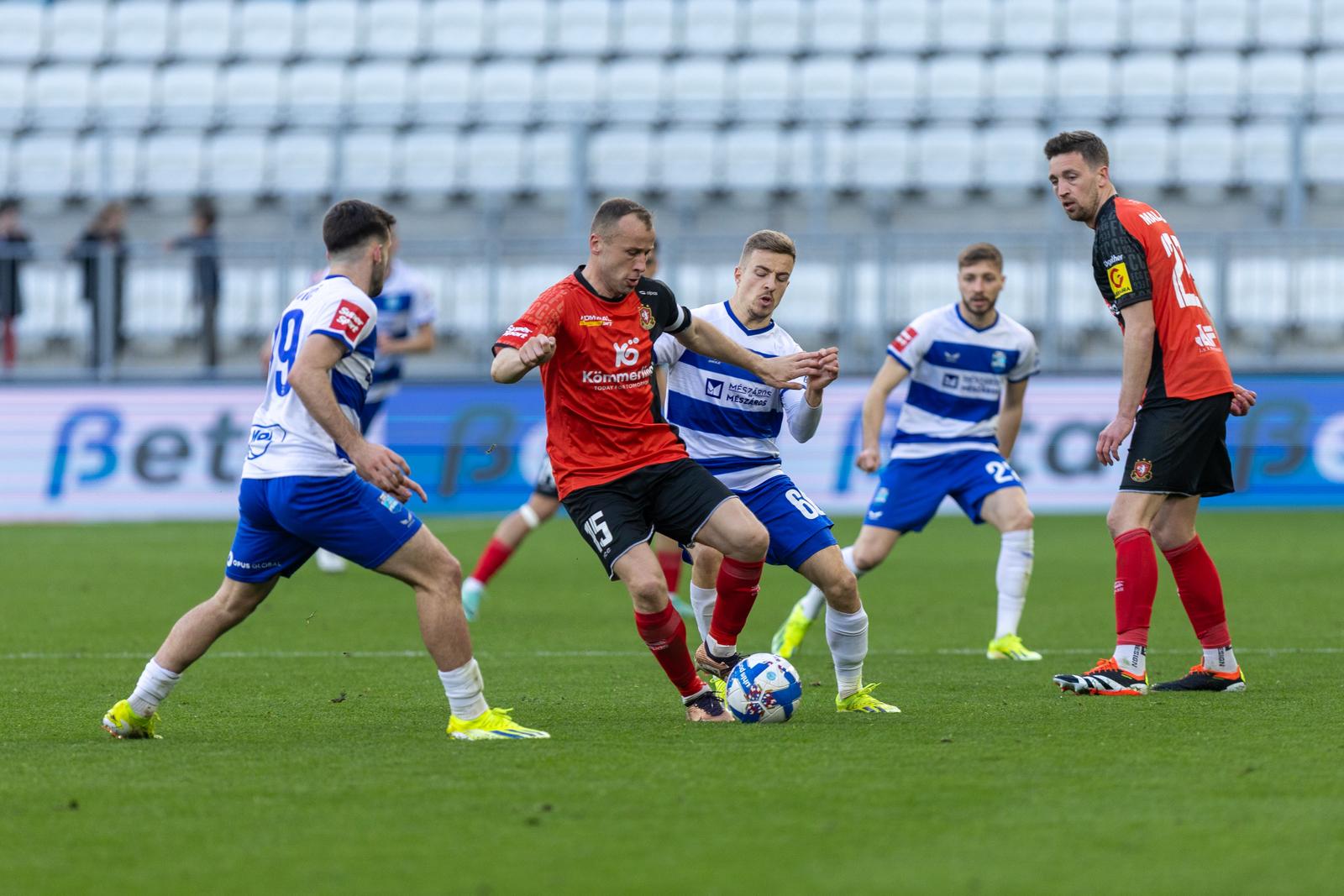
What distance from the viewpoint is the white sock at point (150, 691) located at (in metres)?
6.18

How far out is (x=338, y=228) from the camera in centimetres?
616

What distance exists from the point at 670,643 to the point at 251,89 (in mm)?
19718

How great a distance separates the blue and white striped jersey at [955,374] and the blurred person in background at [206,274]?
11915mm

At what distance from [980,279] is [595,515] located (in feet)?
11.6

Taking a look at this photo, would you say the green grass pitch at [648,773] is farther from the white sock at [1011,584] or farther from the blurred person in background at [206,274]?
the blurred person in background at [206,274]

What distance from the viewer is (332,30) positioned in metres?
25.3

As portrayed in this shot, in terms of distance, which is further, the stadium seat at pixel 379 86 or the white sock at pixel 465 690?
the stadium seat at pixel 379 86

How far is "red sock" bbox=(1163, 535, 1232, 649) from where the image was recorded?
24.5 ft

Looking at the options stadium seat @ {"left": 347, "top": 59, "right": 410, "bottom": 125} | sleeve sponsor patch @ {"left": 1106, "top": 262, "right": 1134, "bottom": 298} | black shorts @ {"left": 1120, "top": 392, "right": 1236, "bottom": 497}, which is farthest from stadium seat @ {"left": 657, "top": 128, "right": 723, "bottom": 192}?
black shorts @ {"left": 1120, "top": 392, "right": 1236, "bottom": 497}

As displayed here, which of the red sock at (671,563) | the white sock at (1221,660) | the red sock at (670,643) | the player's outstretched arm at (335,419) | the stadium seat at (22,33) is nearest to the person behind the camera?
the player's outstretched arm at (335,419)

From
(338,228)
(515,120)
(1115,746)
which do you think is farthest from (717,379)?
(515,120)

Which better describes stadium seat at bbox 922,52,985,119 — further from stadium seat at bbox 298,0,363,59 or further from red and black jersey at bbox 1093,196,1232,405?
red and black jersey at bbox 1093,196,1232,405

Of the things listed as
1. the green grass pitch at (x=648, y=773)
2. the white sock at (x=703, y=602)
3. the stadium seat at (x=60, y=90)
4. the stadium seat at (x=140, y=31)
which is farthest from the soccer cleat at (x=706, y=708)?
the stadium seat at (x=140, y=31)

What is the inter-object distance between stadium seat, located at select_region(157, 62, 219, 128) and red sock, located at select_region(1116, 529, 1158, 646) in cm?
1933
